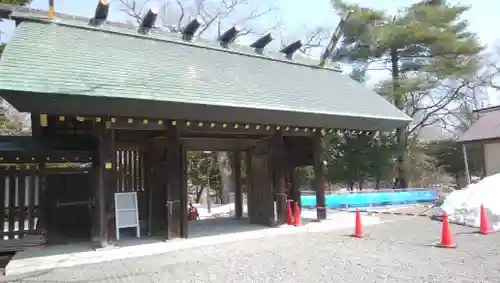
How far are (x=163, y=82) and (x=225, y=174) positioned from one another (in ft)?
56.3

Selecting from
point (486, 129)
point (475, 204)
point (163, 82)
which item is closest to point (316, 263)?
point (163, 82)

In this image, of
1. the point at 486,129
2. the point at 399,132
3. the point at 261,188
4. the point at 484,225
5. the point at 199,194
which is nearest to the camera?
the point at 484,225

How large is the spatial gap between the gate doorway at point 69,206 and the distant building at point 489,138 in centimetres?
1822

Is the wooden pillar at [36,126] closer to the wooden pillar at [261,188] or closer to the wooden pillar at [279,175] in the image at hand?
the wooden pillar at [261,188]

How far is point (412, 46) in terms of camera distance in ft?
85.1

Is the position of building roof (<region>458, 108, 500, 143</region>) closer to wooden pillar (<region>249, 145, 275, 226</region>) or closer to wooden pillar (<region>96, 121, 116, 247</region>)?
wooden pillar (<region>249, 145, 275, 226</region>)

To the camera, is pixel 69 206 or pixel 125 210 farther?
pixel 69 206

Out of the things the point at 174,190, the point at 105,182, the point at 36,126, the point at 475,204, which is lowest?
the point at 475,204

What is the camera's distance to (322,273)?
6.19 meters

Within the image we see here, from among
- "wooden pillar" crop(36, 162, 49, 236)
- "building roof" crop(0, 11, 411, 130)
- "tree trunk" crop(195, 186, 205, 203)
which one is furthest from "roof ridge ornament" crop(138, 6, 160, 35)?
"tree trunk" crop(195, 186, 205, 203)

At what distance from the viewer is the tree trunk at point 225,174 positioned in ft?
81.9

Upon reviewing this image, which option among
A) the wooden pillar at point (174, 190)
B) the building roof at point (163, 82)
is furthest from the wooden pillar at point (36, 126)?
the wooden pillar at point (174, 190)

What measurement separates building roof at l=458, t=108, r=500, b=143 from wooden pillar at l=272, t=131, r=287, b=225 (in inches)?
526

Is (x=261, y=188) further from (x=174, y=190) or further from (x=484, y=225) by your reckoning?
(x=484, y=225)
